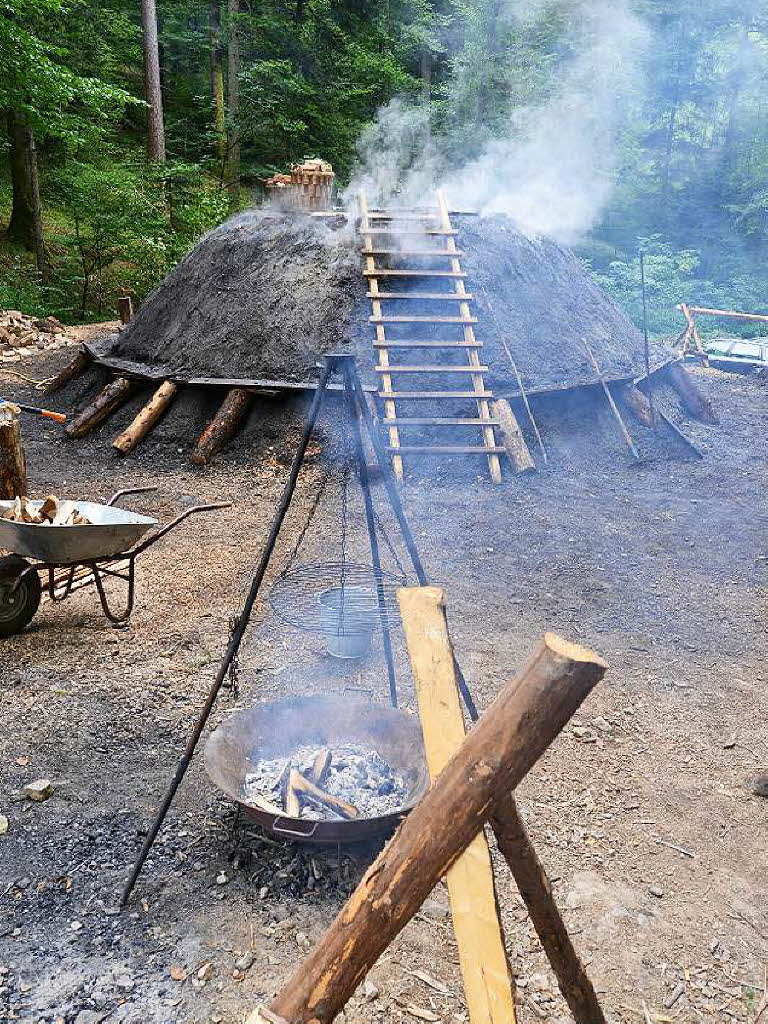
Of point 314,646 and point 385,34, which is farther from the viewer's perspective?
point 385,34

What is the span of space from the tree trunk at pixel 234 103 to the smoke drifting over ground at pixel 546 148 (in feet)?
12.7

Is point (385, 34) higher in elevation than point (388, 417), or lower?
higher

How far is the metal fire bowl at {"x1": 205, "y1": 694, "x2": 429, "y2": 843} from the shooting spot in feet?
11.9

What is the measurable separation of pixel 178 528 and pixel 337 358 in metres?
4.82

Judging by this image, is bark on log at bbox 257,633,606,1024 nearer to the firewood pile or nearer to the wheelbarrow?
the wheelbarrow

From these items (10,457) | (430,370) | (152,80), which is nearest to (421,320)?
(430,370)

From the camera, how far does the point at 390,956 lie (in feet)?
10.5

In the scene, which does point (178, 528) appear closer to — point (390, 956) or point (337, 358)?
point (337, 358)

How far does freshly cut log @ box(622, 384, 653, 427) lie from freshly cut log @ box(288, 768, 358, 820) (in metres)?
8.82

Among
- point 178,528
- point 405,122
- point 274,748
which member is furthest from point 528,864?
point 405,122

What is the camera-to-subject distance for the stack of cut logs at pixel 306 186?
1109 centimetres

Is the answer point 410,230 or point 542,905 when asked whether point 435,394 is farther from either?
point 542,905

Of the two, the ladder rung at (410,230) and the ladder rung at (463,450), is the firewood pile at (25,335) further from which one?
the ladder rung at (463,450)

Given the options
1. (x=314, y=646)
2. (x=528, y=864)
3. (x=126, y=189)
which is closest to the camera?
(x=528, y=864)
